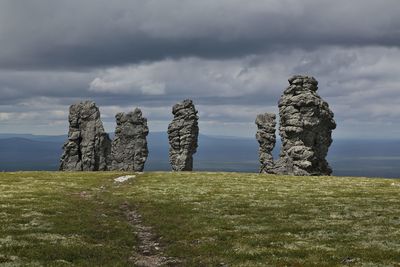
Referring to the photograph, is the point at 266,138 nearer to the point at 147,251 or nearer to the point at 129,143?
the point at 129,143

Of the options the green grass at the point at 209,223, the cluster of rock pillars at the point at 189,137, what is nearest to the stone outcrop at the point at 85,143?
the cluster of rock pillars at the point at 189,137

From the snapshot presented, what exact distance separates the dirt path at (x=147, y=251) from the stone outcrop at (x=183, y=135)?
78.0 metres

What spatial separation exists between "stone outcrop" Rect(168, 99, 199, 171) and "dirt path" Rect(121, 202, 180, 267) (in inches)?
3071

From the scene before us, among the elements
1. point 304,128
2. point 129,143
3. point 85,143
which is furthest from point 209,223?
point 85,143

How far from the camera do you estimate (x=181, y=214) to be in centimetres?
4462

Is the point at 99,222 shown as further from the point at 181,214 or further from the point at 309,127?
the point at 309,127

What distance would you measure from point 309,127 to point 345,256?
79.6m

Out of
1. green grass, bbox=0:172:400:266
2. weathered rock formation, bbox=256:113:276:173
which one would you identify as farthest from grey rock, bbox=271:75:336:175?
green grass, bbox=0:172:400:266

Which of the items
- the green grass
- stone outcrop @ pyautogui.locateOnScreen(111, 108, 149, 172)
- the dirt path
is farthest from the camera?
stone outcrop @ pyautogui.locateOnScreen(111, 108, 149, 172)

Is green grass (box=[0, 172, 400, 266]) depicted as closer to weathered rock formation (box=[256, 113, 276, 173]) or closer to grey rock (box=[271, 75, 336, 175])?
grey rock (box=[271, 75, 336, 175])

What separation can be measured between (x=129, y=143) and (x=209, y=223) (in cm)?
8130

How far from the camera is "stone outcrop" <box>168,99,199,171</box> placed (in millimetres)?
121438

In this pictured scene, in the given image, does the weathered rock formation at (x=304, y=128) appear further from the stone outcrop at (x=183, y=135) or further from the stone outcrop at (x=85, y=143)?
the stone outcrop at (x=85, y=143)

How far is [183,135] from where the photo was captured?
403ft
